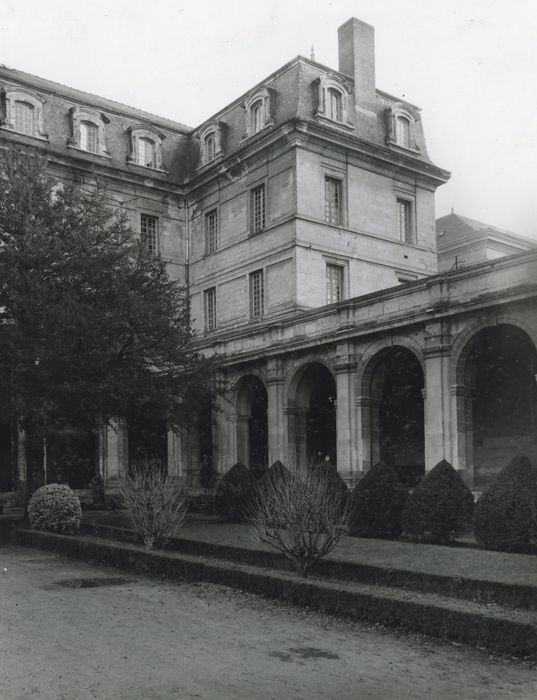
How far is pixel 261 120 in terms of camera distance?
3259 centimetres

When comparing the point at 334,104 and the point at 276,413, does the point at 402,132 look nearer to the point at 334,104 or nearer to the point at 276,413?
the point at 334,104

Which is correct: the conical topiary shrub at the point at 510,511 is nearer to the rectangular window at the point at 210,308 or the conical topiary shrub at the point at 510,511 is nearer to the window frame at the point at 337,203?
the window frame at the point at 337,203

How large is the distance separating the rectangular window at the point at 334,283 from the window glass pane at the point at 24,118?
552 inches

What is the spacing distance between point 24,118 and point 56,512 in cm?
2116

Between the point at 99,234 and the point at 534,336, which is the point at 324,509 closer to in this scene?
the point at 534,336

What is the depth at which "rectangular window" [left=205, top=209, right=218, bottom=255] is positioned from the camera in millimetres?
35625

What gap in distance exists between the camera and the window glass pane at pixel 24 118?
32.9 metres

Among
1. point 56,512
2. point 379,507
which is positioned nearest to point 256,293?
point 56,512

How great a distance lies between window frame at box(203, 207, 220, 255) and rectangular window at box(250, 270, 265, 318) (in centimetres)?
343

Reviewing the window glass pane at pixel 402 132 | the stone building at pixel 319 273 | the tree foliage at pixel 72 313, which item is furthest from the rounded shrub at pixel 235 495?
the window glass pane at pixel 402 132

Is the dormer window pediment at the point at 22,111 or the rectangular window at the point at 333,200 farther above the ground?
the dormer window pediment at the point at 22,111

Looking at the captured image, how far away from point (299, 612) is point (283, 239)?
2219cm

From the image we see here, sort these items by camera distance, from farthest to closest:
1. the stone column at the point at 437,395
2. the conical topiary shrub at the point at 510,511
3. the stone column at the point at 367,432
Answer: the stone column at the point at 367,432
the stone column at the point at 437,395
the conical topiary shrub at the point at 510,511

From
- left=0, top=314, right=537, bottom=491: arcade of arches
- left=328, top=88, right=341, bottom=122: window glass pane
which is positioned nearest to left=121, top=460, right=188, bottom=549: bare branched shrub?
left=0, top=314, right=537, bottom=491: arcade of arches
